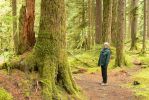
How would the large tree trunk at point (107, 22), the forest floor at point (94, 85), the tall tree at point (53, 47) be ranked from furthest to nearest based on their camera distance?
the large tree trunk at point (107, 22) → the tall tree at point (53, 47) → the forest floor at point (94, 85)

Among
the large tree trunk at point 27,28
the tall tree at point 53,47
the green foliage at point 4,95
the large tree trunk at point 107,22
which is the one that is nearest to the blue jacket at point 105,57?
the tall tree at point 53,47

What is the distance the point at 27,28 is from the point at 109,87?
4964mm

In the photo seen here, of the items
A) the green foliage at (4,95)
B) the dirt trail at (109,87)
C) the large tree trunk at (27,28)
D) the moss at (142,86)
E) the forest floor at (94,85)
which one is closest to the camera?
the green foliage at (4,95)

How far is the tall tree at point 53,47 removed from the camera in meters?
9.27

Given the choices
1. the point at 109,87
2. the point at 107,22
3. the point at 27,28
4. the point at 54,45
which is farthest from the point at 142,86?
the point at 107,22

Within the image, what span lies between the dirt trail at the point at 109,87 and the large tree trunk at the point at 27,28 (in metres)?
2.78

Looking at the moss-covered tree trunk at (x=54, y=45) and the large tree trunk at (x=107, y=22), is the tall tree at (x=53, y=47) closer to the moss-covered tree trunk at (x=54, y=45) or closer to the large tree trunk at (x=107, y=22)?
the moss-covered tree trunk at (x=54, y=45)

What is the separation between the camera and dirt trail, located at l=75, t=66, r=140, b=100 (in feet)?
38.4

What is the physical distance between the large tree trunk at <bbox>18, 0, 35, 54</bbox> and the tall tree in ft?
2.11

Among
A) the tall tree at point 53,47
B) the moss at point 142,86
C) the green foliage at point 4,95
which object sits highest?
the tall tree at point 53,47

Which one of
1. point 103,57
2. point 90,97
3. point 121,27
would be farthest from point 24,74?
point 121,27

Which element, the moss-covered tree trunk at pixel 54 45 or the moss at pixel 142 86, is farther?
the moss at pixel 142 86

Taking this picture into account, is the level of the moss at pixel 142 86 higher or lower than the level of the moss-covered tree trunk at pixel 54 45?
lower

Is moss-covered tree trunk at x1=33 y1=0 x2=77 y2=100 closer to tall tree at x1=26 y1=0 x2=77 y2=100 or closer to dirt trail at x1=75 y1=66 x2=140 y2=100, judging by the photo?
tall tree at x1=26 y1=0 x2=77 y2=100
